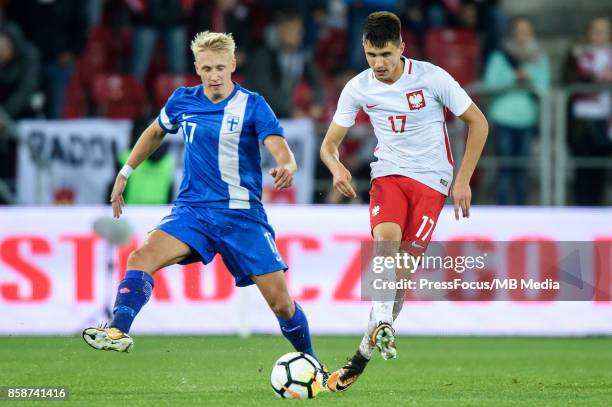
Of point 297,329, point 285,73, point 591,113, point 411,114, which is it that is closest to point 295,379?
point 297,329

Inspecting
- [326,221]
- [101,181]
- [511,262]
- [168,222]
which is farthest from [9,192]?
[168,222]

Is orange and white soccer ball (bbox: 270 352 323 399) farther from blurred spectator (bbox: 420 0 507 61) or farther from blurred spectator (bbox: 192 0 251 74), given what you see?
blurred spectator (bbox: 420 0 507 61)

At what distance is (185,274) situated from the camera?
13.3 m

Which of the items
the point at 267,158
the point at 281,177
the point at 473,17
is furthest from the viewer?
the point at 473,17

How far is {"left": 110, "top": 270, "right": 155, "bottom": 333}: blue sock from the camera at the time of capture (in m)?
8.16

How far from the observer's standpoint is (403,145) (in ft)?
28.9

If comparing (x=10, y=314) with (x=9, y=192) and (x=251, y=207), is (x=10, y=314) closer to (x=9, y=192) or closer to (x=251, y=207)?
(x=9, y=192)

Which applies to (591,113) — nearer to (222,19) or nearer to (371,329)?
(222,19)

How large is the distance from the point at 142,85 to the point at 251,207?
8393 mm

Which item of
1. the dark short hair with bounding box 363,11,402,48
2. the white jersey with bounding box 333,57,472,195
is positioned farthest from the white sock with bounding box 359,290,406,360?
the dark short hair with bounding box 363,11,402,48

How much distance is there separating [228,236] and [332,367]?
2.20 meters

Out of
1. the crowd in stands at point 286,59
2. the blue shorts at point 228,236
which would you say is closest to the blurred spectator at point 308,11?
the crowd in stands at point 286,59

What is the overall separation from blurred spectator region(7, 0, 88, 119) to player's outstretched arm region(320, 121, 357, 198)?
842cm

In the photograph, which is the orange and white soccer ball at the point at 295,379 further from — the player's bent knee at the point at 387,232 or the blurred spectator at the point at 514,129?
the blurred spectator at the point at 514,129
